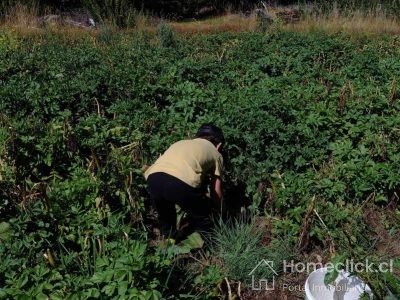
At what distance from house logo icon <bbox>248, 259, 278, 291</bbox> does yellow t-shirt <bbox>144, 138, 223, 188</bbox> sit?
812mm

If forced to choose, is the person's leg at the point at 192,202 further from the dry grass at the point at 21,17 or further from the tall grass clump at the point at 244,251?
the dry grass at the point at 21,17

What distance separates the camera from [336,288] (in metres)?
3.16

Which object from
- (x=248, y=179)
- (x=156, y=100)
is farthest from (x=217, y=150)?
(x=156, y=100)

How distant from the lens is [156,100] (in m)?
5.89

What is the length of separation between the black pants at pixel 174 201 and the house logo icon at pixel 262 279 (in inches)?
24.9

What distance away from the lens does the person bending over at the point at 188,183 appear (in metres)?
3.82

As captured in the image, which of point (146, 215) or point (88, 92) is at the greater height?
point (88, 92)

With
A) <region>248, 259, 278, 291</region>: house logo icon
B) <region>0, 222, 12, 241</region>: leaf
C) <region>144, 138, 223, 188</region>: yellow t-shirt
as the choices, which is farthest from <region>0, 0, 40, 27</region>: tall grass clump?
<region>248, 259, 278, 291</region>: house logo icon

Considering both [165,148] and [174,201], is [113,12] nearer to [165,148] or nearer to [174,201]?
[165,148]

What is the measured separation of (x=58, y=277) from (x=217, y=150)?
77.6 inches

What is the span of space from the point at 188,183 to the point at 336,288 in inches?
54.3

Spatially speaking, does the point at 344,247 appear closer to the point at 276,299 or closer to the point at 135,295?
the point at 276,299

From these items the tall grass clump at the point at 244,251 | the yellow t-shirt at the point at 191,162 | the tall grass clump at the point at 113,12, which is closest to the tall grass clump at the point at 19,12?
the tall grass clump at the point at 113,12

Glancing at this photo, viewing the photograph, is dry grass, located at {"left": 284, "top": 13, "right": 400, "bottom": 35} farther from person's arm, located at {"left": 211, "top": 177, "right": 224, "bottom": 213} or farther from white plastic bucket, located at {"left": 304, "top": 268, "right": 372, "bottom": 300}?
white plastic bucket, located at {"left": 304, "top": 268, "right": 372, "bottom": 300}
